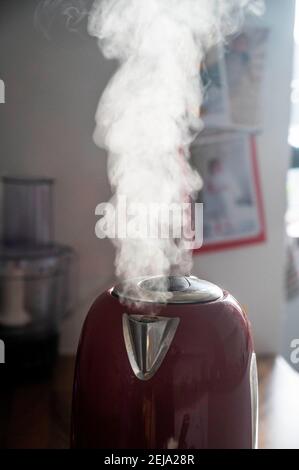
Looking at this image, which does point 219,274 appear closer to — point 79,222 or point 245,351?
point 79,222

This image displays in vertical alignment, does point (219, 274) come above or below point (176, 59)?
below

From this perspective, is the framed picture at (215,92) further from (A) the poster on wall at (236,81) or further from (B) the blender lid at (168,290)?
(B) the blender lid at (168,290)

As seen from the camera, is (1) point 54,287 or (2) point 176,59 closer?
(2) point 176,59

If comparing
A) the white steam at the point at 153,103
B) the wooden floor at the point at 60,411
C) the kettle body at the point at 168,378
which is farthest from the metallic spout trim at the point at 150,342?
the wooden floor at the point at 60,411

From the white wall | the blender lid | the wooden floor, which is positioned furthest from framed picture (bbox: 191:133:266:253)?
the blender lid

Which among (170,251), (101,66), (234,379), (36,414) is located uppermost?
(101,66)

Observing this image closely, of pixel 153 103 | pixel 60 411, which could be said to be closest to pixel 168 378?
pixel 153 103

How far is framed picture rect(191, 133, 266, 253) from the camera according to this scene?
1.13 metres

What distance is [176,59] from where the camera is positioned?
710 millimetres

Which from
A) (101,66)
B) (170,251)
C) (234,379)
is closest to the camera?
(234,379)

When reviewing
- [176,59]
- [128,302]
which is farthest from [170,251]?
[176,59]

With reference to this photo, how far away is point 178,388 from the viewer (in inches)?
19.9

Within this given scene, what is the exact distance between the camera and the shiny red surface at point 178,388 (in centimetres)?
51

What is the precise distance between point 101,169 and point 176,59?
1.45ft
